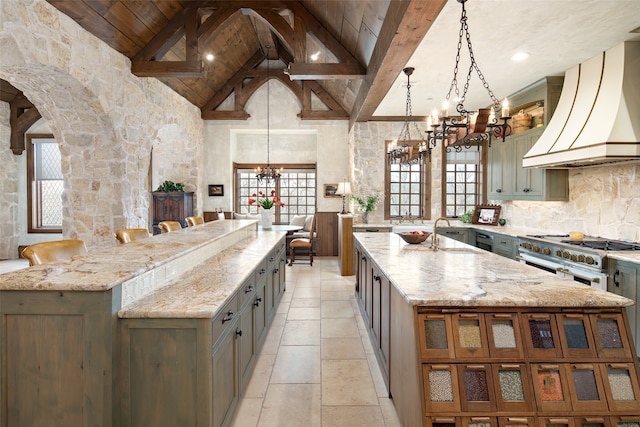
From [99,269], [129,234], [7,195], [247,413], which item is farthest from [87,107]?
[7,195]

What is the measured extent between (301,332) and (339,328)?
41cm

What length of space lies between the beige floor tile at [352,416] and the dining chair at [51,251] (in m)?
1.87

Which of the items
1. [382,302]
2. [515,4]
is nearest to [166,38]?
[515,4]

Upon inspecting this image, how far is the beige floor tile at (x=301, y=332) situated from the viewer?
10.7 ft

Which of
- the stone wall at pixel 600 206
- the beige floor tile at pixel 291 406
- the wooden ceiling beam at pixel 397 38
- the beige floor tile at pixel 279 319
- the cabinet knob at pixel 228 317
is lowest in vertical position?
the beige floor tile at pixel 291 406

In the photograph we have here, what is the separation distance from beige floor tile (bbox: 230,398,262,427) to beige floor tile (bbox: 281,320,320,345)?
94 cm

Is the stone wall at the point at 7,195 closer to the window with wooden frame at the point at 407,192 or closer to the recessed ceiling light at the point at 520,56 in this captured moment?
the window with wooden frame at the point at 407,192

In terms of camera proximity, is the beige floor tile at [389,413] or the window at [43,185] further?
the window at [43,185]

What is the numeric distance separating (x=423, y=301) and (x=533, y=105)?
4.42m

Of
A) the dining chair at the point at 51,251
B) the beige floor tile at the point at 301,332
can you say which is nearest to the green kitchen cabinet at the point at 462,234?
the beige floor tile at the point at 301,332

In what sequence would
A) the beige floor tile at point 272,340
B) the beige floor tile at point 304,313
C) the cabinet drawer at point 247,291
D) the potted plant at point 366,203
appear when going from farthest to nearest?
the potted plant at point 366,203 < the beige floor tile at point 304,313 < the beige floor tile at point 272,340 < the cabinet drawer at point 247,291

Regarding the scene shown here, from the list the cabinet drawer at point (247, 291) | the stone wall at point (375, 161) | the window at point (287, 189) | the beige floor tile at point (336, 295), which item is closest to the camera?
the cabinet drawer at point (247, 291)

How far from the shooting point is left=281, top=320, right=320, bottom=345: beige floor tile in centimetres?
327

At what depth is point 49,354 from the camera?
1.53 meters
